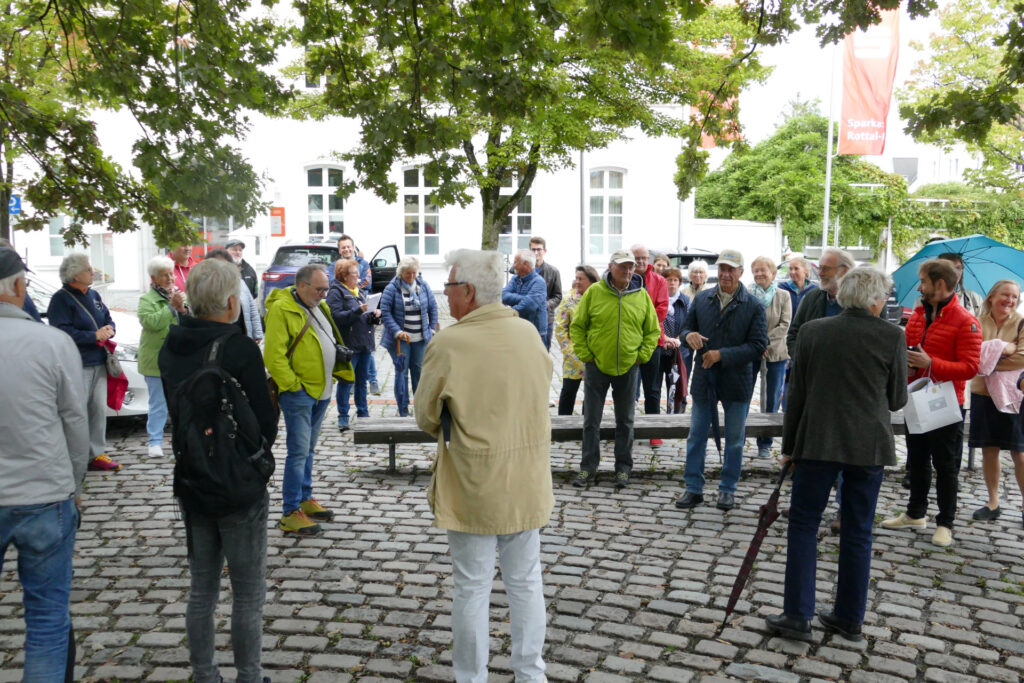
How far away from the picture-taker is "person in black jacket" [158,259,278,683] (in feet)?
11.2

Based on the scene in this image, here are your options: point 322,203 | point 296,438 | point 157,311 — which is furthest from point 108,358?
point 322,203

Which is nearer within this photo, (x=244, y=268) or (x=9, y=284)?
(x=9, y=284)

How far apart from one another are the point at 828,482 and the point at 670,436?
325 cm

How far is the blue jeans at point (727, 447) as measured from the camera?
6602 mm

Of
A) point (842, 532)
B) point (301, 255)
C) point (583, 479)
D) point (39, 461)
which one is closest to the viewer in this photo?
point (39, 461)

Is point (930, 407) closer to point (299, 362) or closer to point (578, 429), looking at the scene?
point (578, 429)

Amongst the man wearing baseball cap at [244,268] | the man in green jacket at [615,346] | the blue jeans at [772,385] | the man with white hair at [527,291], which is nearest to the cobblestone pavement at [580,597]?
the man in green jacket at [615,346]

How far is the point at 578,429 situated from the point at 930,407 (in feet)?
9.42

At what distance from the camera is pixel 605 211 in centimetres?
2922

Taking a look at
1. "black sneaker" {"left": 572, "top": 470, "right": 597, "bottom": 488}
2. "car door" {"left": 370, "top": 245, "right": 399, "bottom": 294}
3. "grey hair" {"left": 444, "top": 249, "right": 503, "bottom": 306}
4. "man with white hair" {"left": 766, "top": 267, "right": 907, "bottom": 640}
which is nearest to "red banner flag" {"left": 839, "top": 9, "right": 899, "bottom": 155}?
"car door" {"left": 370, "top": 245, "right": 399, "bottom": 294}

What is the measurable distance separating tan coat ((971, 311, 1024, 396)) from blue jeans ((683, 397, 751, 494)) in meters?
1.65

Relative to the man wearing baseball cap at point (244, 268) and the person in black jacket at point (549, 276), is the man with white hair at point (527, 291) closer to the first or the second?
the person in black jacket at point (549, 276)

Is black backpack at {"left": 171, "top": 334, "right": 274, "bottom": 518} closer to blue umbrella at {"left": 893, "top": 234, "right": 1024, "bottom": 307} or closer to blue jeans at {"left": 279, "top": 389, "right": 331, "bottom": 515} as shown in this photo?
blue jeans at {"left": 279, "top": 389, "right": 331, "bottom": 515}

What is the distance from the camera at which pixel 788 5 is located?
239 inches
